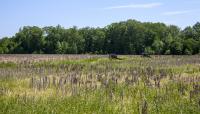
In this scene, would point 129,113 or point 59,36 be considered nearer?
point 129,113

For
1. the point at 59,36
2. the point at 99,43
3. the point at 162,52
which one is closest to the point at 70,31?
the point at 59,36

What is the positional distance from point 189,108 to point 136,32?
3929 inches

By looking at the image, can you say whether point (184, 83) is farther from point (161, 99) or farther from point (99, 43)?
point (99, 43)

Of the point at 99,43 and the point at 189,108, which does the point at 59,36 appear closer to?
the point at 99,43

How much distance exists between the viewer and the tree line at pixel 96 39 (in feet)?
345

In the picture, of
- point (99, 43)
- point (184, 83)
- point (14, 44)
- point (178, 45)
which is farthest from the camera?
point (14, 44)

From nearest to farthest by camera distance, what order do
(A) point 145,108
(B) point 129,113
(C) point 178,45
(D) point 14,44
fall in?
(A) point 145,108, (B) point 129,113, (C) point 178,45, (D) point 14,44

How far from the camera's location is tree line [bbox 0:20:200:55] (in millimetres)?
105188

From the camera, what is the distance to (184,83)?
53.7 ft

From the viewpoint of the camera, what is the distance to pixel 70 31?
122 metres

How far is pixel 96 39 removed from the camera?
111m

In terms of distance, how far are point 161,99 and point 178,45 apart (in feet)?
248

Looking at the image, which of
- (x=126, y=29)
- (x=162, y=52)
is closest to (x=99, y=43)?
(x=126, y=29)

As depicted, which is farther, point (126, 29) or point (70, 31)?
point (70, 31)
